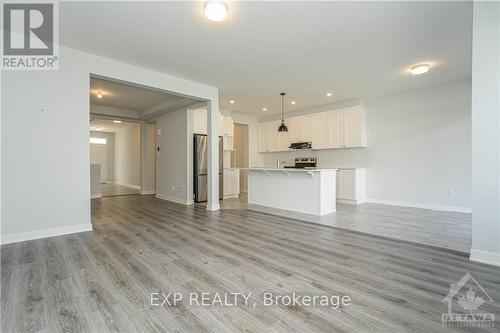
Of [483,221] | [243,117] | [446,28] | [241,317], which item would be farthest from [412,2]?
[243,117]

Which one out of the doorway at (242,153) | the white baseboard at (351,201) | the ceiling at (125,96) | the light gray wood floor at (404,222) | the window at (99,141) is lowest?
the light gray wood floor at (404,222)

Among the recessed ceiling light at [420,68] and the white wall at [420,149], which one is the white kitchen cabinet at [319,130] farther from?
the recessed ceiling light at [420,68]

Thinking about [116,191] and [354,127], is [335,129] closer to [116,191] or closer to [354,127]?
[354,127]

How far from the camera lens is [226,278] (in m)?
2.12

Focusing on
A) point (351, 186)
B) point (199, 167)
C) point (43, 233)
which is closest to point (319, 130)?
point (351, 186)

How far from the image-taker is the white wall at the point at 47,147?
307 centimetres

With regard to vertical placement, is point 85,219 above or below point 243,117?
below

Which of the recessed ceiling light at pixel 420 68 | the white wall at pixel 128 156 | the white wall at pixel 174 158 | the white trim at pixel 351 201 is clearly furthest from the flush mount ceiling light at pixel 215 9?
the white wall at pixel 128 156

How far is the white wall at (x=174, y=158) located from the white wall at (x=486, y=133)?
544cm

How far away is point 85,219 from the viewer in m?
3.59

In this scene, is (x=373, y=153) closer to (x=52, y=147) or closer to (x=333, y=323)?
(x=333, y=323)

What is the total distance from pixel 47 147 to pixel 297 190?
14.0 ft

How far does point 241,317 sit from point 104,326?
0.88 m

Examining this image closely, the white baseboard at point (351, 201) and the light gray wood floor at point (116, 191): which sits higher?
the white baseboard at point (351, 201)
